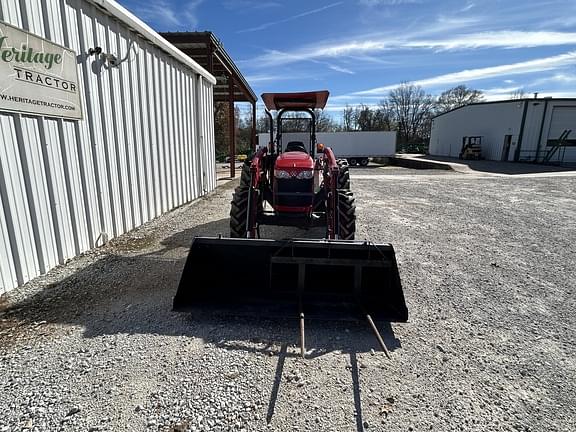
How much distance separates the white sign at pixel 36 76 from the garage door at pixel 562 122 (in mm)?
30222

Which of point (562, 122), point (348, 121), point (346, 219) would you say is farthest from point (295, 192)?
point (348, 121)

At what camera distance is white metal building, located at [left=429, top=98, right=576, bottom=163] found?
77.0 ft

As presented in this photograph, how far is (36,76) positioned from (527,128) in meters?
29.8

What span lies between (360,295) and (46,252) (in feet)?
11.7

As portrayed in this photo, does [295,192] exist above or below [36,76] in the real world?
below

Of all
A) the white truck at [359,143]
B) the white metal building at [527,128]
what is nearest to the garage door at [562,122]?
the white metal building at [527,128]

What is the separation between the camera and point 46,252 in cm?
364

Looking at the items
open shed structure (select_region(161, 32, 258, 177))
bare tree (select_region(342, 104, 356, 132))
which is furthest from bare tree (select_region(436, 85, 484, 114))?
open shed structure (select_region(161, 32, 258, 177))

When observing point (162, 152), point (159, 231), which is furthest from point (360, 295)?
point (162, 152)

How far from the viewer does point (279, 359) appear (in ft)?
7.67

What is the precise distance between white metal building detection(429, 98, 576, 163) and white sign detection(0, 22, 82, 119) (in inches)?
1154

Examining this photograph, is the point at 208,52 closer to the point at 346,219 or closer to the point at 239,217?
the point at 239,217

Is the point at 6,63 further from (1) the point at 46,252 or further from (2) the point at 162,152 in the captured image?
(2) the point at 162,152

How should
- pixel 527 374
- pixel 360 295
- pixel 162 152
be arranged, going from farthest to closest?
pixel 162 152
pixel 360 295
pixel 527 374
